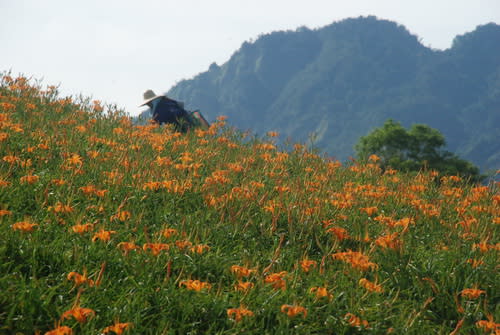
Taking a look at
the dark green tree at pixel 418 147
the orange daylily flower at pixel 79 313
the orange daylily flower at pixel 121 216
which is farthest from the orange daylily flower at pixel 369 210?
the dark green tree at pixel 418 147

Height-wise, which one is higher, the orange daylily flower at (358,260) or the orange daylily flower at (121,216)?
the orange daylily flower at (358,260)

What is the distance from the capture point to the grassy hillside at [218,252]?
263 cm

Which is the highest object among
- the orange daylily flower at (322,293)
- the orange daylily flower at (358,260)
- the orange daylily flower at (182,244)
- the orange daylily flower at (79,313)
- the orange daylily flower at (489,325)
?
the orange daylily flower at (358,260)

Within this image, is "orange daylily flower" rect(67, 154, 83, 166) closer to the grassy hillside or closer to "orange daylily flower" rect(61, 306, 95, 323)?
the grassy hillside

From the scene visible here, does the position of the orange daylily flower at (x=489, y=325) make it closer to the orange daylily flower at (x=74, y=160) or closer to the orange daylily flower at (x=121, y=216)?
the orange daylily flower at (x=121, y=216)

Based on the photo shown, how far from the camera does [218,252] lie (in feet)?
11.2

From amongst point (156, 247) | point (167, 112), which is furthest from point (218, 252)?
point (167, 112)

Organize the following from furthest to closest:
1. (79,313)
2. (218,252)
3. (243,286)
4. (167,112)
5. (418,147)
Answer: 1. (418,147)
2. (167,112)
3. (218,252)
4. (243,286)
5. (79,313)

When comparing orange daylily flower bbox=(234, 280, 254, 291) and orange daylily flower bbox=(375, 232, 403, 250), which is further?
orange daylily flower bbox=(375, 232, 403, 250)

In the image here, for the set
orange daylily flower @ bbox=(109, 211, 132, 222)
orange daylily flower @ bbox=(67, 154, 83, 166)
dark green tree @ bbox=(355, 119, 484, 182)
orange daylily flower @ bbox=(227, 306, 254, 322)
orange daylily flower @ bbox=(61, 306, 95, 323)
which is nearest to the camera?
orange daylily flower @ bbox=(61, 306, 95, 323)

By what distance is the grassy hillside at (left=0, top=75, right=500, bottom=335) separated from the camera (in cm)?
263

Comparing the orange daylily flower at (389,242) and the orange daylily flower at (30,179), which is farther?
the orange daylily flower at (30,179)

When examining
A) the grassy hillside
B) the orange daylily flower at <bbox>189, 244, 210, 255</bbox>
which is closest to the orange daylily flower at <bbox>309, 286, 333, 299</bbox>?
the grassy hillside

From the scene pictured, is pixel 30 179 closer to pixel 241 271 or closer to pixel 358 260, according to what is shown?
pixel 241 271
